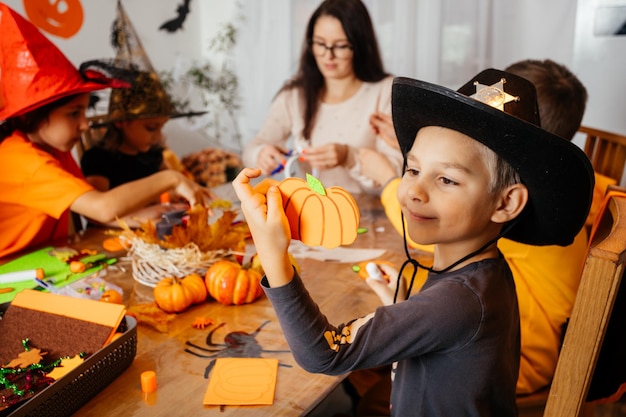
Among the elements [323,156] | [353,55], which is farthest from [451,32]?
[323,156]

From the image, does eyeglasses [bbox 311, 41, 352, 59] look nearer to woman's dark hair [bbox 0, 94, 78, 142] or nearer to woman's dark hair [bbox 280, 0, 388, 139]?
woman's dark hair [bbox 280, 0, 388, 139]

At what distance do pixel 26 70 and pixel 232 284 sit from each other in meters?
0.88

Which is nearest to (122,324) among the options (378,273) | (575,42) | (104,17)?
(378,273)

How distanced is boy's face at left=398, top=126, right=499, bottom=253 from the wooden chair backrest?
17 centimetres

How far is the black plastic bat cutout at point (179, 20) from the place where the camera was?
3.41 meters

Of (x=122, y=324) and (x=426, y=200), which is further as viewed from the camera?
(x=122, y=324)

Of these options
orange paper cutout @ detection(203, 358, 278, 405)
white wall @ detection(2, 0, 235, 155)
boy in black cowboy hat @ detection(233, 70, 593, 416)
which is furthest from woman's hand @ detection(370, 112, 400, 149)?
white wall @ detection(2, 0, 235, 155)

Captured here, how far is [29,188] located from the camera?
4.91ft

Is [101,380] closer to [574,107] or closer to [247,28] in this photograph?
[574,107]

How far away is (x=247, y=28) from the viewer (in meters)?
3.37

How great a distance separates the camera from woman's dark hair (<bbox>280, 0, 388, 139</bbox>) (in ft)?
6.62

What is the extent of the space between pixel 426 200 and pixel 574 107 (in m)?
0.80

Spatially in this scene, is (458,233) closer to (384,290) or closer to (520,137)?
(520,137)

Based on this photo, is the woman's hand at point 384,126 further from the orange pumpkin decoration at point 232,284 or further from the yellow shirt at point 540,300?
the orange pumpkin decoration at point 232,284
